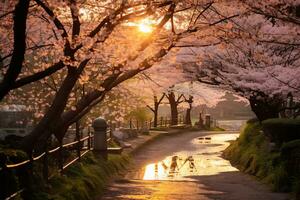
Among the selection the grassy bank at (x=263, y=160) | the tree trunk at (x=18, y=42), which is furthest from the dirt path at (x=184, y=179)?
the tree trunk at (x=18, y=42)

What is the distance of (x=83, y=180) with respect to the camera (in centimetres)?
1340

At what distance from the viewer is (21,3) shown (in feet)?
22.4

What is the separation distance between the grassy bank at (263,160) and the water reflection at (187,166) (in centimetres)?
78

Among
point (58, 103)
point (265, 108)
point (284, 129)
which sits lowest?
point (284, 129)

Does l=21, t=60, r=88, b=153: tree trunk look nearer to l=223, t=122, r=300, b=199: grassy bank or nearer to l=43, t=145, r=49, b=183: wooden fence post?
l=43, t=145, r=49, b=183: wooden fence post

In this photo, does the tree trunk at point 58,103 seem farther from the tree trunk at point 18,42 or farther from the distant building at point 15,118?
the distant building at point 15,118

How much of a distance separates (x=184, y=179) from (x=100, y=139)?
379cm

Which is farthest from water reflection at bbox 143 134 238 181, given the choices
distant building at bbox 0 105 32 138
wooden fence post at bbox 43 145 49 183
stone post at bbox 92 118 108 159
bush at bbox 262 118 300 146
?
distant building at bbox 0 105 32 138

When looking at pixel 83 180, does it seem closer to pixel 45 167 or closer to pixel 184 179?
pixel 45 167

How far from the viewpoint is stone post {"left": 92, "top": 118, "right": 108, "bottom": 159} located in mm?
19219

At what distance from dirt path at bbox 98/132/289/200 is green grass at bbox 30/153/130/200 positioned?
19.6 inches

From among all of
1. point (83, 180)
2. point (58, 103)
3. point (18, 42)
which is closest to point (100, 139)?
point (83, 180)

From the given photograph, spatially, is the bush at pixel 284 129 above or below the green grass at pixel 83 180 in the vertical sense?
above

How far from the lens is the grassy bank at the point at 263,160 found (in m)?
14.6
